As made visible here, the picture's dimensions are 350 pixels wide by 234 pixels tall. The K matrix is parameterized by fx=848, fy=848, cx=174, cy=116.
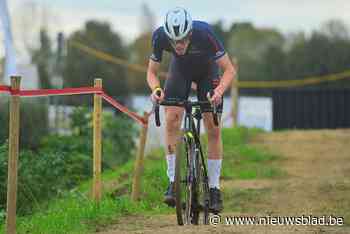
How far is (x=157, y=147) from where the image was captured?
17.9 m

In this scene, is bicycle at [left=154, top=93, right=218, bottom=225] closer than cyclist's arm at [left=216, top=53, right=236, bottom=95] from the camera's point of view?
Yes

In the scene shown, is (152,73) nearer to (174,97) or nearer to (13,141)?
(174,97)

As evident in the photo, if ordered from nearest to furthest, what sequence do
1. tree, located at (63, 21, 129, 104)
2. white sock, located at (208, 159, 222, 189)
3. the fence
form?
white sock, located at (208, 159, 222, 189), the fence, tree, located at (63, 21, 129, 104)

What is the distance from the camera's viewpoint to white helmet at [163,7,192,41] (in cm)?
714

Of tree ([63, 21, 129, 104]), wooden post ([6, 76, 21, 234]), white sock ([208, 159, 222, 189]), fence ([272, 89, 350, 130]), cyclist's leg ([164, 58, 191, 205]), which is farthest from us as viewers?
tree ([63, 21, 129, 104])

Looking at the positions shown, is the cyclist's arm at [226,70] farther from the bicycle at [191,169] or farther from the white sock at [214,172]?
the white sock at [214,172]

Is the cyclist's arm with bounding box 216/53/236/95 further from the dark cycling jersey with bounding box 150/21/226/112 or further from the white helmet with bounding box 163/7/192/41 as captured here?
the white helmet with bounding box 163/7/192/41

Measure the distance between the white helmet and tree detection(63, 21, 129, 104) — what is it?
26.6 m

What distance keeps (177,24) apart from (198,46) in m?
0.39

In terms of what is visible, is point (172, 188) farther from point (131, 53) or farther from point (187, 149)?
point (131, 53)

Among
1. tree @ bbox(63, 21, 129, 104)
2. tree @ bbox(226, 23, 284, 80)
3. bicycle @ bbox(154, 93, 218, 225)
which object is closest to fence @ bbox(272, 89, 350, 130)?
tree @ bbox(63, 21, 129, 104)

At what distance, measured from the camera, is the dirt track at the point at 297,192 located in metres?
7.13

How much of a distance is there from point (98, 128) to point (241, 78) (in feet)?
140

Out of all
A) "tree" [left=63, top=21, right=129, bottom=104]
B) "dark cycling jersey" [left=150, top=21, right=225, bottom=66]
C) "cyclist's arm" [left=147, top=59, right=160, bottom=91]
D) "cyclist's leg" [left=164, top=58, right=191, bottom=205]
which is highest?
"tree" [left=63, top=21, right=129, bottom=104]
